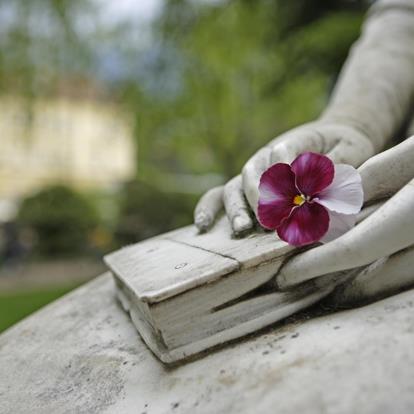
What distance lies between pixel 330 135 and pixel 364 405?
796 mm

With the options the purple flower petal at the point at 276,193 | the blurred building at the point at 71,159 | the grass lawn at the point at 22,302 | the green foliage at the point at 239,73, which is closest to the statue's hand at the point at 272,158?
the purple flower petal at the point at 276,193

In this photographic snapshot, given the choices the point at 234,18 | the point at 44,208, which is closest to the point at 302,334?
the point at 234,18

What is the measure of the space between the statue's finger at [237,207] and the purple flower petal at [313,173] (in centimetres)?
16

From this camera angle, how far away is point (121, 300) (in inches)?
58.4

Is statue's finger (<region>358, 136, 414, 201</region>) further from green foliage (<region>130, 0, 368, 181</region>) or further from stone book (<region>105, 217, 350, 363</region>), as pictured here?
green foliage (<region>130, 0, 368, 181</region>)

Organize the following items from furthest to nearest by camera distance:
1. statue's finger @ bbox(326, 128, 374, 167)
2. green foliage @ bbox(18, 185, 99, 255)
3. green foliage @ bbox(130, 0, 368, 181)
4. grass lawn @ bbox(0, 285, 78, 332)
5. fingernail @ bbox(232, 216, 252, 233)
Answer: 1. green foliage @ bbox(18, 185, 99, 255)
2. grass lawn @ bbox(0, 285, 78, 332)
3. green foliage @ bbox(130, 0, 368, 181)
4. statue's finger @ bbox(326, 128, 374, 167)
5. fingernail @ bbox(232, 216, 252, 233)

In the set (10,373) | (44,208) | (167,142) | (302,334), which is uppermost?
(302,334)

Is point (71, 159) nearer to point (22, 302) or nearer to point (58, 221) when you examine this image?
point (58, 221)

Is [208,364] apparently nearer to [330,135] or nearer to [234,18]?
[330,135]

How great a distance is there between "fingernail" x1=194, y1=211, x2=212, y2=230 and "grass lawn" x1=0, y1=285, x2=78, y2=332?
362 centimetres

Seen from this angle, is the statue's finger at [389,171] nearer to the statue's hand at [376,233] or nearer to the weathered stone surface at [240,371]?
the statue's hand at [376,233]

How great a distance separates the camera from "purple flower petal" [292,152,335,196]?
1.06m

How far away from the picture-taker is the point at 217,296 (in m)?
1.03

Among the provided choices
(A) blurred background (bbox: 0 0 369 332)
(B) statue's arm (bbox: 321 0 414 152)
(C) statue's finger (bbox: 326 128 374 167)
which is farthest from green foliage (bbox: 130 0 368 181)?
(C) statue's finger (bbox: 326 128 374 167)
